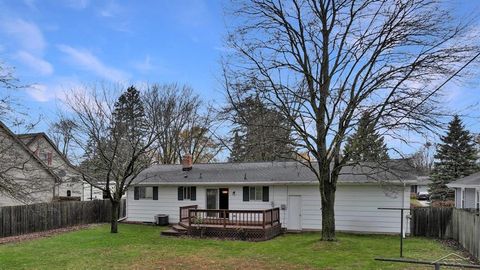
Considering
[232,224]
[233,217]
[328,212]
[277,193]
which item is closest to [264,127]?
[328,212]

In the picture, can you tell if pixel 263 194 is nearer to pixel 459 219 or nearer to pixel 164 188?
pixel 164 188

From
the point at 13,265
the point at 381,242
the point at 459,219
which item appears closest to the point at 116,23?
the point at 13,265

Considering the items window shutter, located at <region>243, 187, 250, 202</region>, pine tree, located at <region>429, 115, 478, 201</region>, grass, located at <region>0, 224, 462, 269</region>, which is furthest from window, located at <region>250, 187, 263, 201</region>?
pine tree, located at <region>429, 115, 478, 201</region>

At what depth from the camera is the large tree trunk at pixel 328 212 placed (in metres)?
16.8

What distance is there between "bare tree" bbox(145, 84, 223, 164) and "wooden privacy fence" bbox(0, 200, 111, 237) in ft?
41.1

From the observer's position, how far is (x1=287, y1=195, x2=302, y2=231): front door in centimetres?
2164

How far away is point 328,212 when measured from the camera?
17141 millimetres

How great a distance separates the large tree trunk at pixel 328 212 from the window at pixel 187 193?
961cm

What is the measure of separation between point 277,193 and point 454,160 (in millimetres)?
23307

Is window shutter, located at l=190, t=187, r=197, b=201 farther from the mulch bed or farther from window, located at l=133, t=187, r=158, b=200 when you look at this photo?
the mulch bed

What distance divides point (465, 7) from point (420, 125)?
4312mm

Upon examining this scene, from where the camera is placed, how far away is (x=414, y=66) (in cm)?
1545

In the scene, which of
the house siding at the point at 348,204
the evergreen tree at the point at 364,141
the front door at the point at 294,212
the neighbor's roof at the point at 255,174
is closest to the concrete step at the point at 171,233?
the house siding at the point at 348,204

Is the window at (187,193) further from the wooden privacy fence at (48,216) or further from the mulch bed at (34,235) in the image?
the mulch bed at (34,235)
